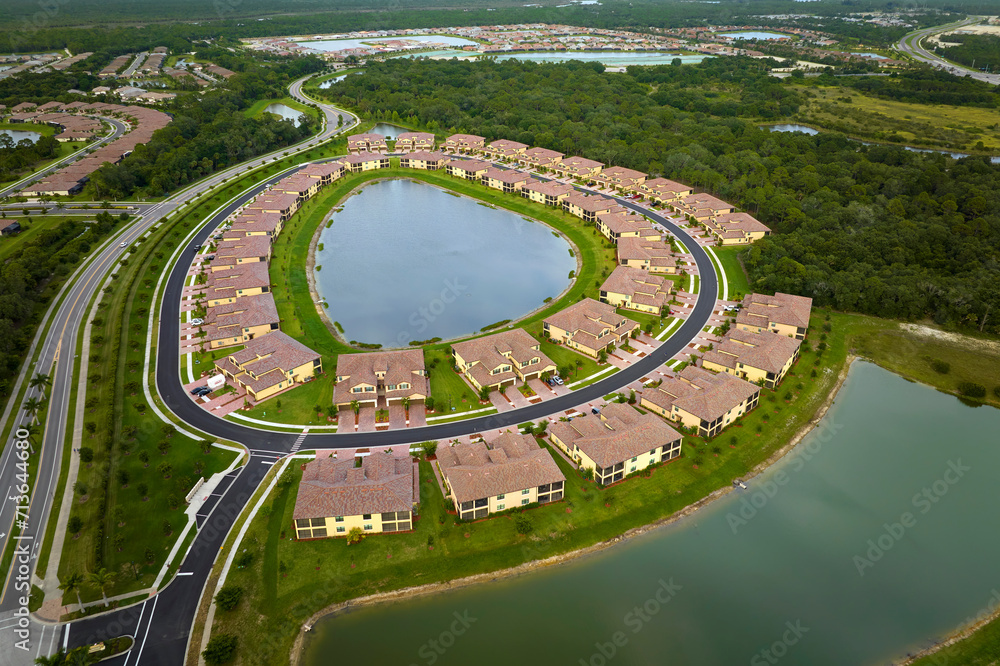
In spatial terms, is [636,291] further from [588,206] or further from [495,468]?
[495,468]

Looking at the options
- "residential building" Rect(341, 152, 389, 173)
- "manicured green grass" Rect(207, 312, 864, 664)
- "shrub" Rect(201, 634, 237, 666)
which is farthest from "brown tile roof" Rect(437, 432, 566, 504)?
"residential building" Rect(341, 152, 389, 173)

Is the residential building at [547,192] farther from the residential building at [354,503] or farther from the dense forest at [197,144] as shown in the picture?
the residential building at [354,503]

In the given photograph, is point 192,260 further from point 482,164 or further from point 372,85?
point 372,85

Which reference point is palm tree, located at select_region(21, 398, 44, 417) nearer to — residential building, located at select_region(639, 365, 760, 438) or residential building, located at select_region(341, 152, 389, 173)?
residential building, located at select_region(639, 365, 760, 438)

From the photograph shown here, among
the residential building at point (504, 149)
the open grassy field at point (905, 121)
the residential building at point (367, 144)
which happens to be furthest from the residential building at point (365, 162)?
the open grassy field at point (905, 121)

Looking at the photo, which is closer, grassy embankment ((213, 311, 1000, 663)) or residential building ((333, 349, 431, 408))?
grassy embankment ((213, 311, 1000, 663))
